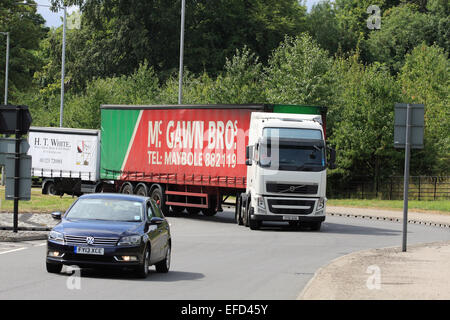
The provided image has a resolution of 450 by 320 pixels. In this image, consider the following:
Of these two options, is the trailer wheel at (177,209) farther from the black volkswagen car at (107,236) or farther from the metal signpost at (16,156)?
the black volkswagen car at (107,236)

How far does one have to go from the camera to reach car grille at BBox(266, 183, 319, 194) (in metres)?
30.7

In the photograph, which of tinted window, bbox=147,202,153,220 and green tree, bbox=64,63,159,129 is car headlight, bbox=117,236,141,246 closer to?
tinted window, bbox=147,202,153,220

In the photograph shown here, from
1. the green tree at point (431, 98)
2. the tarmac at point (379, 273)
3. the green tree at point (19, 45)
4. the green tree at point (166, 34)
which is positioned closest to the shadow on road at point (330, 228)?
the tarmac at point (379, 273)

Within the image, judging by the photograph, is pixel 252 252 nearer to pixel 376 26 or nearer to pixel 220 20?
pixel 220 20

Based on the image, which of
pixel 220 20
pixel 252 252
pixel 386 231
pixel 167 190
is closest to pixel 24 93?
pixel 220 20

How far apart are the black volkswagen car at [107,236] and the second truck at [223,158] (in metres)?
13.5

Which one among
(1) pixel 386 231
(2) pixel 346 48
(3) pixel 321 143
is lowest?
(1) pixel 386 231

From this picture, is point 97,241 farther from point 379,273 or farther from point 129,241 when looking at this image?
point 379,273

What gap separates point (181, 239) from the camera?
26.7 m

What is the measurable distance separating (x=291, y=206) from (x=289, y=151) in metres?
1.73

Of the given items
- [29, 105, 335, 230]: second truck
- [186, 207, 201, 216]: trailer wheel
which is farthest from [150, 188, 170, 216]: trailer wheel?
[186, 207, 201, 216]: trailer wheel

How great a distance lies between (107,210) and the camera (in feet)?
56.2
